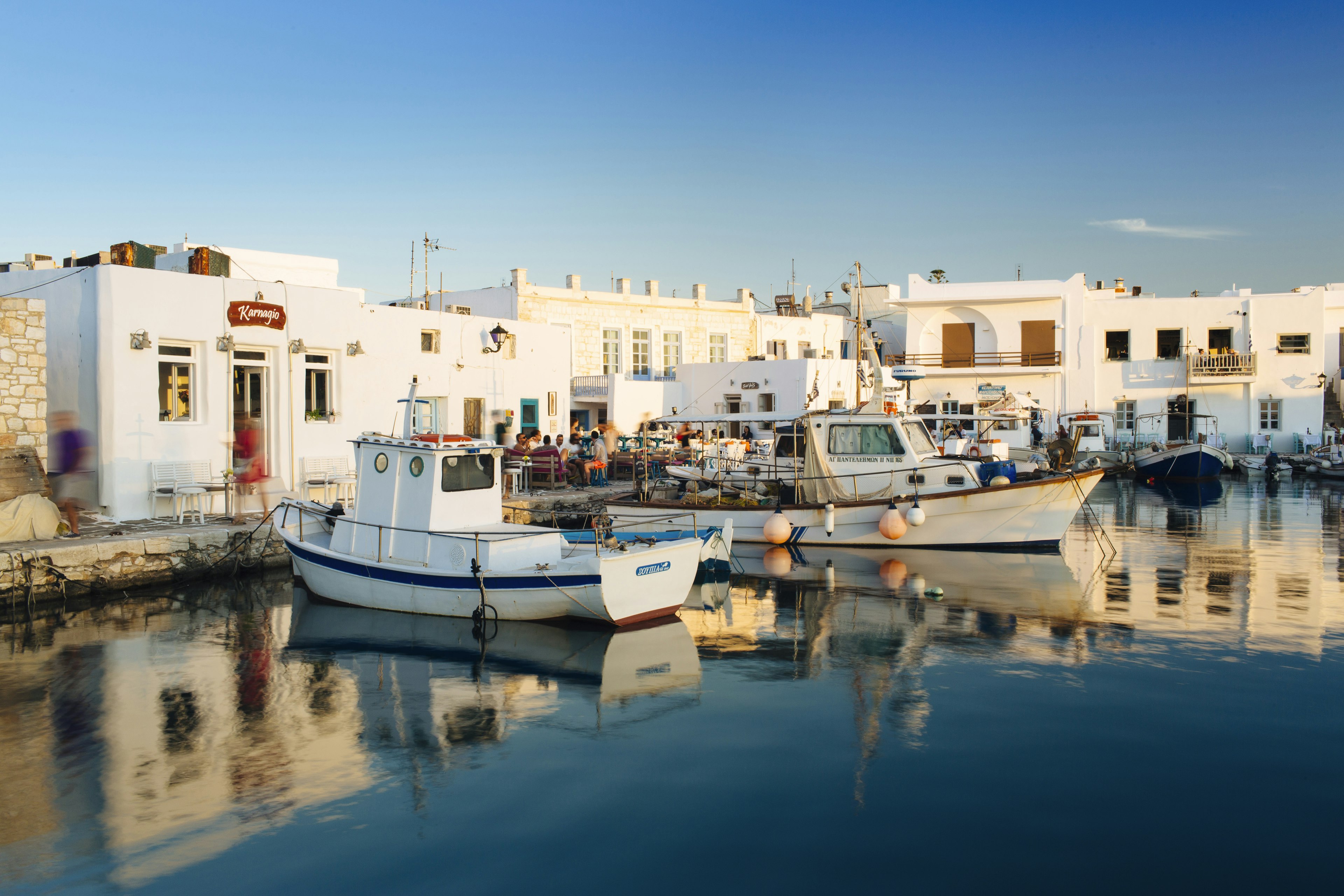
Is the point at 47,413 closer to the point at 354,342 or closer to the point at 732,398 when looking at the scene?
the point at 354,342

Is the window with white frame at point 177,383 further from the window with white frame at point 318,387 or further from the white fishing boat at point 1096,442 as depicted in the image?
the white fishing boat at point 1096,442

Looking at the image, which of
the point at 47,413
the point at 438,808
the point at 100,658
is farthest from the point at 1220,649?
the point at 47,413

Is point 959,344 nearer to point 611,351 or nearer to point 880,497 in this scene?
point 611,351

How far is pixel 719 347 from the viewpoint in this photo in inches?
1554

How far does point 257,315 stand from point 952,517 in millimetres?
12634

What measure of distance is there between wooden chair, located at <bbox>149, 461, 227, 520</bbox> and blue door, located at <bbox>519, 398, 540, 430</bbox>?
28.1 ft

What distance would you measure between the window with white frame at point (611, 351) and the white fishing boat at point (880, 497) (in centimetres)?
1907

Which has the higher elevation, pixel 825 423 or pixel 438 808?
pixel 825 423

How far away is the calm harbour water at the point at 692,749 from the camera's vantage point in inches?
212

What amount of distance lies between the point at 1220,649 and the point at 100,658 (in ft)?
38.6

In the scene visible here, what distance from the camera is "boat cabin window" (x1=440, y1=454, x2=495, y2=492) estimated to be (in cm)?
1157

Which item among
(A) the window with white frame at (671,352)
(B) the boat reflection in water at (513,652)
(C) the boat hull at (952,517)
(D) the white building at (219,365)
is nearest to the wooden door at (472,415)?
(D) the white building at (219,365)

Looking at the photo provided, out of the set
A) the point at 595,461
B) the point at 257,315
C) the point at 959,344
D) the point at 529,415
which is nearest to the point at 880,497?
the point at 595,461

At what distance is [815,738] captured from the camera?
23.8ft
